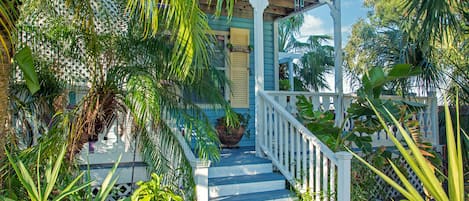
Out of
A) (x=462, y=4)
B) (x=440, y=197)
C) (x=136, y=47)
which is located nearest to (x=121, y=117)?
(x=136, y=47)

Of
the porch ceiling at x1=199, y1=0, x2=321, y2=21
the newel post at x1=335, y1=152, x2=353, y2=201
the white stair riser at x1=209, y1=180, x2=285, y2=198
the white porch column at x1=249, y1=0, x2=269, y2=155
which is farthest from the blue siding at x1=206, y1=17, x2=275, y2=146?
the newel post at x1=335, y1=152, x2=353, y2=201

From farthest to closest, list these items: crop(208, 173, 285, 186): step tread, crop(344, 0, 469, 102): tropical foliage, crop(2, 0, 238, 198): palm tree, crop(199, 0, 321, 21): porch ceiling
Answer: crop(199, 0, 321, 21): porch ceiling → crop(344, 0, 469, 102): tropical foliage → crop(208, 173, 285, 186): step tread → crop(2, 0, 238, 198): palm tree

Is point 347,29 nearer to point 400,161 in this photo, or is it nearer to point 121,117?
point 400,161

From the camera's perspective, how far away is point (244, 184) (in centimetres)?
527

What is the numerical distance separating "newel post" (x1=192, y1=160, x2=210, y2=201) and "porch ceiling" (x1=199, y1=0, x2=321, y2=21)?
4.08 m

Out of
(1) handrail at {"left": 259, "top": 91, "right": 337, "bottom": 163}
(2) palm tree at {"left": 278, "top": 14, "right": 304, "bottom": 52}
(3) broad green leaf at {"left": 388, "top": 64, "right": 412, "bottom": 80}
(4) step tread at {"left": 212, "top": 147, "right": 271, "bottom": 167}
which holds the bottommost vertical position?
(4) step tread at {"left": 212, "top": 147, "right": 271, "bottom": 167}

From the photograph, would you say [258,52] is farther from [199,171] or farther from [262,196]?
[199,171]

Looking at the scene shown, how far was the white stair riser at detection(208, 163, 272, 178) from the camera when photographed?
549 centimetres

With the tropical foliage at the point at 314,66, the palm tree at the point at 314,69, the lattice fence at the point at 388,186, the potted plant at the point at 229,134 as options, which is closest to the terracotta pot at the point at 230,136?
the potted plant at the point at 229,134

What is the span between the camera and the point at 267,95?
20.4ft

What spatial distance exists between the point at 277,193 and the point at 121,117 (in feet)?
7.28

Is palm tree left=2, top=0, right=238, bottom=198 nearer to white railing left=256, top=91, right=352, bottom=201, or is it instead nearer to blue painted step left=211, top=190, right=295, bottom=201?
blue painted step left=211, top=190, right=295, bottom=201

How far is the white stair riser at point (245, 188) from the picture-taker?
5.09 metres

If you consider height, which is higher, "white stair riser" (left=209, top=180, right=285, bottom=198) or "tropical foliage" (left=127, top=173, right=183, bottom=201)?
"tropical foliage" (left=127, top=173, right=183, bottom=201)
